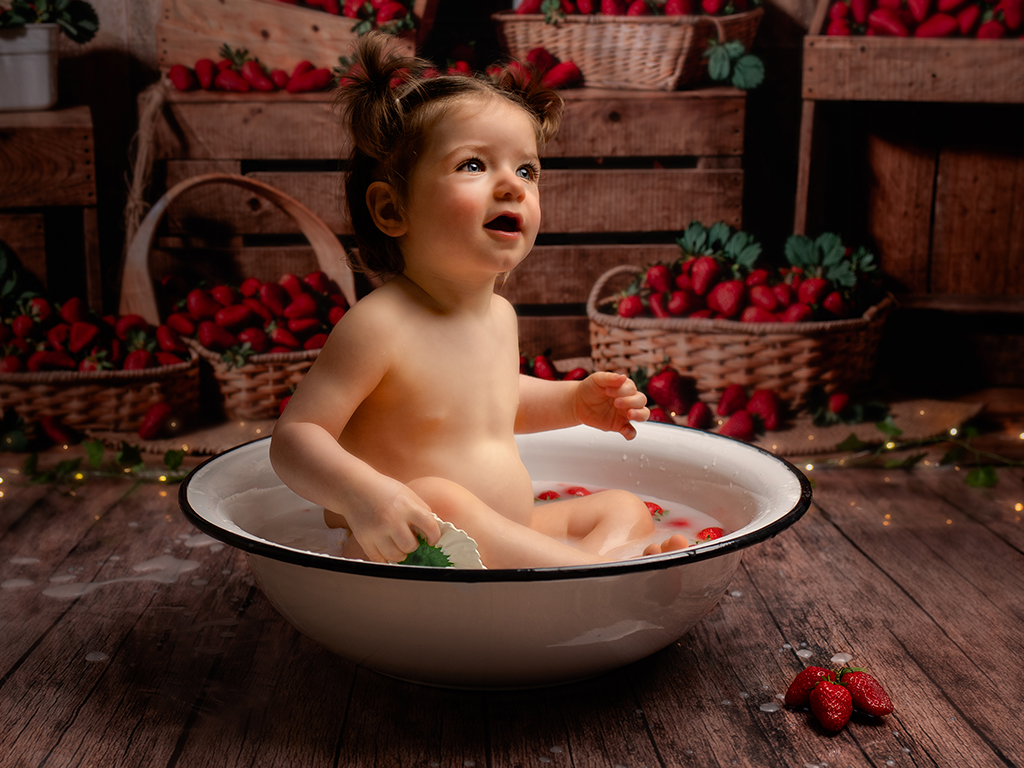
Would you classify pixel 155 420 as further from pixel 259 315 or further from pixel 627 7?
pixel 627 7

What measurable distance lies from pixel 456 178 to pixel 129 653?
64 centimetres

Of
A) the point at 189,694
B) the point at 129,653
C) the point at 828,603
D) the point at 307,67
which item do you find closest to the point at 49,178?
the point at 307,67

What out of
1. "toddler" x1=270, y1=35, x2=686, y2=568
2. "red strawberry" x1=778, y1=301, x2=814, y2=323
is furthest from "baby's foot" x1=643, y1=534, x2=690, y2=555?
"red strawberry" x1=778, y1=301, x2=814, y2=323

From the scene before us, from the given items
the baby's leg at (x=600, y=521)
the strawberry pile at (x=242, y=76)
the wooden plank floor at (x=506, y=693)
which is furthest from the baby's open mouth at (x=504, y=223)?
the strawberry pile at (x=242, y=76)

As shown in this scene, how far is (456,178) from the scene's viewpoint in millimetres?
916

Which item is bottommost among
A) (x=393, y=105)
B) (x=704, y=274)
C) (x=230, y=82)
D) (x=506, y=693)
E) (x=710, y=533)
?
(x=506, y=693)

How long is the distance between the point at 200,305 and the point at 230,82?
49 cm

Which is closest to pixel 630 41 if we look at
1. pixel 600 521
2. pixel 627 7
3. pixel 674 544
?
pixel 627 7

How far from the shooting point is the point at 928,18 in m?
1.95

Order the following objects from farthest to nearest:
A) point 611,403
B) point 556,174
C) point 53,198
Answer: point 556,174 < point 53,198 < point 611,403

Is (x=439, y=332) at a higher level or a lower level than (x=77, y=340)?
higher

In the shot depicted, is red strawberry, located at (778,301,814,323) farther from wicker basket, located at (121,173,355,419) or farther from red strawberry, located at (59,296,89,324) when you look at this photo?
red strawberry, located at (59,296,89,324)

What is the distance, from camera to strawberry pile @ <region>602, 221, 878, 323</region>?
74.8 inches

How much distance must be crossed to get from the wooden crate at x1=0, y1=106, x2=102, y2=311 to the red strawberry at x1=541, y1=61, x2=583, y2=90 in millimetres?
987
